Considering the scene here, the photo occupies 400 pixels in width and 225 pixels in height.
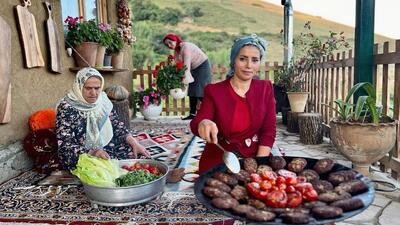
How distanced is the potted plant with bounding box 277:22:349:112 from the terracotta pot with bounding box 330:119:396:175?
2212mm

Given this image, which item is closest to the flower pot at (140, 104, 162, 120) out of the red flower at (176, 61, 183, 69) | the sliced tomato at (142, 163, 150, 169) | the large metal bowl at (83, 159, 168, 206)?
the red flower at (176, 61, 183, 69)

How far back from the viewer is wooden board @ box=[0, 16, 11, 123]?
113 inches

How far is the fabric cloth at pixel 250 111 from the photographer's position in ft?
6.51

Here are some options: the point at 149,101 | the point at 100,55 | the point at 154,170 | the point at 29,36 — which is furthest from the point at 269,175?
the point at 149,101

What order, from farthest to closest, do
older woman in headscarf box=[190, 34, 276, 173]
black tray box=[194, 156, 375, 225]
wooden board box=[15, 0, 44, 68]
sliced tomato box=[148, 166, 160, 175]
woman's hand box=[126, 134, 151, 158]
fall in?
wooden board box=[15, 0, 44, 68] < woman's hand box=[126, 134, 151, 158] < sliced tomato box=[148, 166, 160, 175] < older woman in headscarf box=[190, 34, 276, 173] < black tray box=[194, 156, 375, 225]

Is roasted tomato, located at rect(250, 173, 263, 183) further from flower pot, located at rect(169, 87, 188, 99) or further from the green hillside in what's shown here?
the green hillside

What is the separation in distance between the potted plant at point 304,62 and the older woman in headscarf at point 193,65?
140 cm

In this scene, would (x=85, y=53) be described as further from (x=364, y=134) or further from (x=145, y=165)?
(x=364, y=134)

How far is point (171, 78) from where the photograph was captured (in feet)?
21.1

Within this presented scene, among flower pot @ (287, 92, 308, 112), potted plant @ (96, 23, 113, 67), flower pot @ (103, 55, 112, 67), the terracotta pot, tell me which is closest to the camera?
the terracotta pot

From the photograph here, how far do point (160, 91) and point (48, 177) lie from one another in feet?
12.4

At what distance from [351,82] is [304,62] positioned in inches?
57.9

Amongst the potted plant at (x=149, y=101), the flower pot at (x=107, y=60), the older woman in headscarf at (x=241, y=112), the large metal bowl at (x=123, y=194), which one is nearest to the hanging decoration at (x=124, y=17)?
the potted plant at (x=149, y=101)

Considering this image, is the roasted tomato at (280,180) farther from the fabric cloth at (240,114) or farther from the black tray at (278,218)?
the fabric cloth at (240,114)
